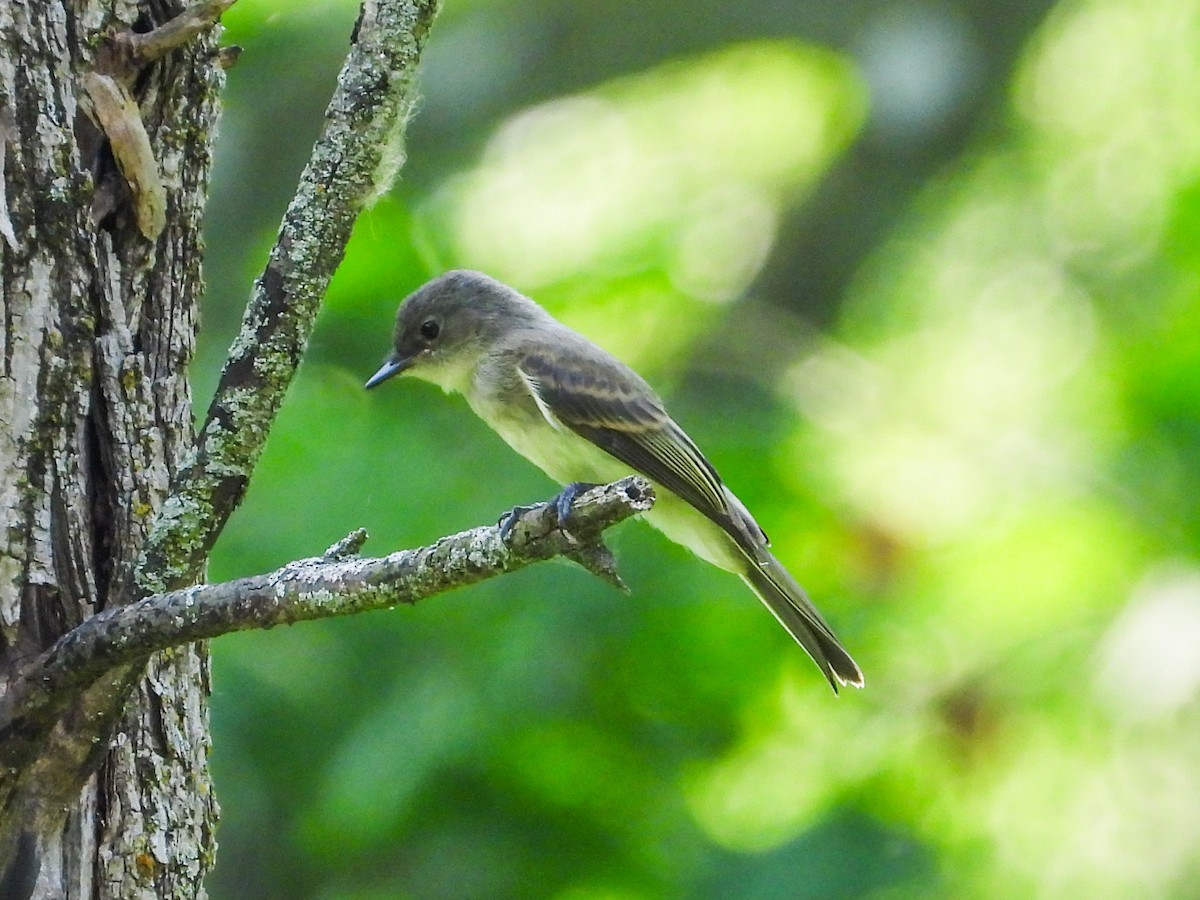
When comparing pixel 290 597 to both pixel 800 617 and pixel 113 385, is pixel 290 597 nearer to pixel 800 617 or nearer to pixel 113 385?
pixel 113 385

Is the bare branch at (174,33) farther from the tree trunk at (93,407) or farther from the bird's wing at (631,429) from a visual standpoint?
the bird's wing at (631,429)

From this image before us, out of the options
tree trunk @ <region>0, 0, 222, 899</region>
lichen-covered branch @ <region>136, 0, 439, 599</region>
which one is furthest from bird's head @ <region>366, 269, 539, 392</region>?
lichen-covered branch @ <region>136, 0, 439, 599</region>

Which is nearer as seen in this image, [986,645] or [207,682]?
[207,682]

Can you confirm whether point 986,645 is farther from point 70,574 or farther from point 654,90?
point 654,90

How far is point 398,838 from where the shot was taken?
16.5 feet

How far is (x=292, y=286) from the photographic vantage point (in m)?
2.69

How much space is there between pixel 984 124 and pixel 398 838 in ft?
16.7

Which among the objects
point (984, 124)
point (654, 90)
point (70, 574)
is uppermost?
point (654, 90)

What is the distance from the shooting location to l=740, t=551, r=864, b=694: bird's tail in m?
4.66

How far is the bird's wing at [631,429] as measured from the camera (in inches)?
197

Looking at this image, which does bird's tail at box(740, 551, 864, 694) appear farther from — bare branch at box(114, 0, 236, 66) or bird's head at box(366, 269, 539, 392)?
bare branch at box(114, 0, 236, 66)

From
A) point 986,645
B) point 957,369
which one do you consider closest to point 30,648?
point 986,645

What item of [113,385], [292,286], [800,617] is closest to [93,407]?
[113,385]

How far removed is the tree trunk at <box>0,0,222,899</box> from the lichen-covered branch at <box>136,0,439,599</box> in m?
0.13
